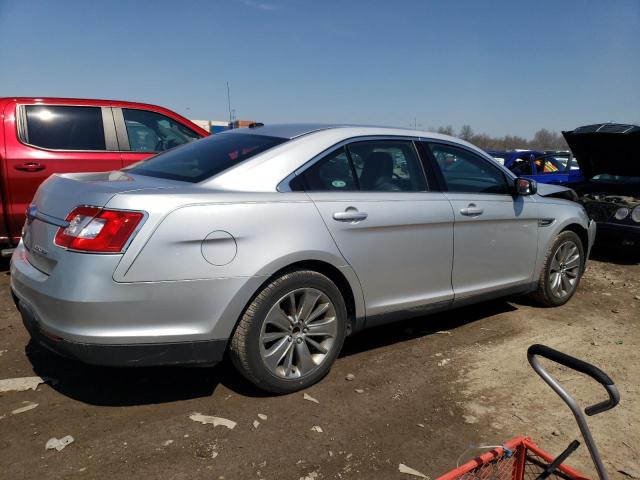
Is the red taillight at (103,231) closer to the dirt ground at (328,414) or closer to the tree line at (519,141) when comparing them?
the dirt ground at (328,414)

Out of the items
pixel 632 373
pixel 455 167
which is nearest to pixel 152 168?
pixel 455 167

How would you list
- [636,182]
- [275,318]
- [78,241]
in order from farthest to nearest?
[636,182] → [275,318] → [78,241]

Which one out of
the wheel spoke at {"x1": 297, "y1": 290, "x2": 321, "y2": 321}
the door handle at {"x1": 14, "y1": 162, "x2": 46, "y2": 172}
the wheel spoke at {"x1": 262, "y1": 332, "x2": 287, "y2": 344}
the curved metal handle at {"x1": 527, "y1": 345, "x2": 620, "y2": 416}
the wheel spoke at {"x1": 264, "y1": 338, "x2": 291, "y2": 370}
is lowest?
the wheel spoke at {"x1": 264, "y1": 338, "x2": 291, "y2": 370}

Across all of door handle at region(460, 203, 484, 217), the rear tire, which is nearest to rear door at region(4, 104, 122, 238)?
door handle at region(460, 203, 484, 217)

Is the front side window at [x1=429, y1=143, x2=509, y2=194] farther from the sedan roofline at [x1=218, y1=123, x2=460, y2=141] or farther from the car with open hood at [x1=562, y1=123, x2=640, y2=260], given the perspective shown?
the car with open hood at [x1=562, y1=123, x2=640, y2=260]

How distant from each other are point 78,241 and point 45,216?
18.7 inches

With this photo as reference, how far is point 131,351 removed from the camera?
267 centimetres

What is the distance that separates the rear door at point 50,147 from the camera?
5336 millimetres

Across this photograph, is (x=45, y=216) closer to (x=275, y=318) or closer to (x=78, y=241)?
(x=78, y=241)

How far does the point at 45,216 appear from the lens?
2.94 meters

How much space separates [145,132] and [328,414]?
448 centimetres

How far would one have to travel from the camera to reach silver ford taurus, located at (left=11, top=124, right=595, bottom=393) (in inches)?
103

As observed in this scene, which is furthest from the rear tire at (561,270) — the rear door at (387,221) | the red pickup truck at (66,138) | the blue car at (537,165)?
the blue car at (537,165)

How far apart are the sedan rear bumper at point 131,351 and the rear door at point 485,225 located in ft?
6.45
